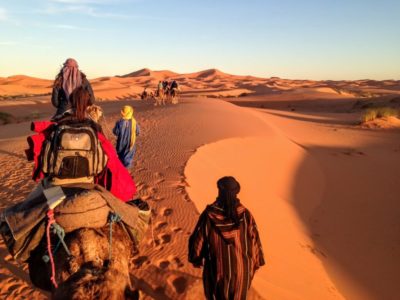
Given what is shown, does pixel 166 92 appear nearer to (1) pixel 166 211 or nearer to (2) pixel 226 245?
(1) pixel 166 211

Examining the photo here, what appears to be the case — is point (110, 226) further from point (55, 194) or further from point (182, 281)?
point (182, 281)

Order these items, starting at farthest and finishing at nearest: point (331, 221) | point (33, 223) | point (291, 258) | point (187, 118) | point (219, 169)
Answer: point (187, 118) < point (219, 169) < point (331, 221) < point (291, 258) < point (33, 223)

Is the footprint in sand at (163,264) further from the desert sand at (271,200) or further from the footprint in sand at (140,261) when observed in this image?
the footprint in sand at (140,261)

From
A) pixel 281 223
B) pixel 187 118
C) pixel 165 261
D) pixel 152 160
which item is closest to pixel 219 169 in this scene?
pixel 152 160

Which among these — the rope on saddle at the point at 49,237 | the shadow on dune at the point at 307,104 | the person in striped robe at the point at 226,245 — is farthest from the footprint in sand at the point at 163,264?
the shadow on dune at the point at 307,104

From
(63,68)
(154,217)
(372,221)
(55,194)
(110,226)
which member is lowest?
(372,221)

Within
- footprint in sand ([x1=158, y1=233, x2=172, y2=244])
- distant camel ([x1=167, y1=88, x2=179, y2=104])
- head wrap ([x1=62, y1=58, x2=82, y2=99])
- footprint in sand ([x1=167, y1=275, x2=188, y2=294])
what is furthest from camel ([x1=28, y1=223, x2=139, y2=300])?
distant camel ([x1=167, y1=88, x2=179, y2=104])

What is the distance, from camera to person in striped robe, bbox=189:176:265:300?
3137 millimetres

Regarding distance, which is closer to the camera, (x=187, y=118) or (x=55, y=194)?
(x=55, y=194)

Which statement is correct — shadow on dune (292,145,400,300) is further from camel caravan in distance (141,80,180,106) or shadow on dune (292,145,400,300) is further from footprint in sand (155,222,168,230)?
camel caravan in distance (141,80,180,106)

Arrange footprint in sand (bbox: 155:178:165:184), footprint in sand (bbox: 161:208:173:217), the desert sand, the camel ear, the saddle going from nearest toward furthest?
the camel ear
the saddle
the desert sand
footprint in sand (bbox: 161:208:173:217)
footprint in sand (bbox: 155:178:165:184)

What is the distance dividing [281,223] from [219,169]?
2374mm

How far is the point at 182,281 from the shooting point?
446 centimetres

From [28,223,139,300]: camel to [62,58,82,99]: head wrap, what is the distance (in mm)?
1448
